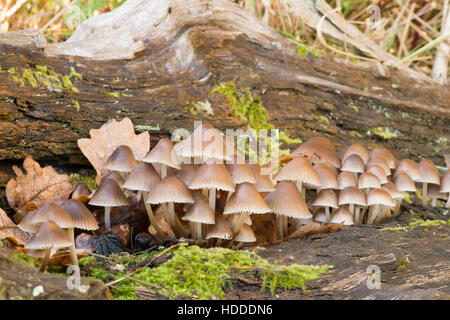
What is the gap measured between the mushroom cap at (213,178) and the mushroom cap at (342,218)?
3.11 feet

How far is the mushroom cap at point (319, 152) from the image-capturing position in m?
3.42

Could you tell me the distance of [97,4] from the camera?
16.5ft

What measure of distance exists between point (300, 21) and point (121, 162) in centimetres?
278

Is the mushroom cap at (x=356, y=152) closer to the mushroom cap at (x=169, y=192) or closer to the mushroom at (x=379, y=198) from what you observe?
the mushroom at (x=379, y=198)

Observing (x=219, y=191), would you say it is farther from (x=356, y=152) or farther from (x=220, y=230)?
(x=356, y=152)

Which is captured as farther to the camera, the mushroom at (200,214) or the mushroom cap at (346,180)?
the mushroom cap at (346,180)

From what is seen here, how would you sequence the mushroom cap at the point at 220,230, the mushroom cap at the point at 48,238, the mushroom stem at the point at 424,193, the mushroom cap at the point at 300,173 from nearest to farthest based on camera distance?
the mushroom cap at the point at 48,238 < the mushroom cap at the point at 220,230 < the mushroom cap at the point at 300,173 < the mushroom stem at the point at 424,193

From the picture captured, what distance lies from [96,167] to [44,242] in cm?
123

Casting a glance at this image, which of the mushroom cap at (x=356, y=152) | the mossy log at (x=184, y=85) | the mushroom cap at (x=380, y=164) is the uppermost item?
the mossy log at (x=184, y=85)

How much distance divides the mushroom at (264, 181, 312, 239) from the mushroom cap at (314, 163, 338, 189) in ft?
1.08

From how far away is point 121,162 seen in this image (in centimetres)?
288

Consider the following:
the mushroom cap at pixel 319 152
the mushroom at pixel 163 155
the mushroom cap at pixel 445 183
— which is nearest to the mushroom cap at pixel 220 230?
the mushroom at pixel 163 155
